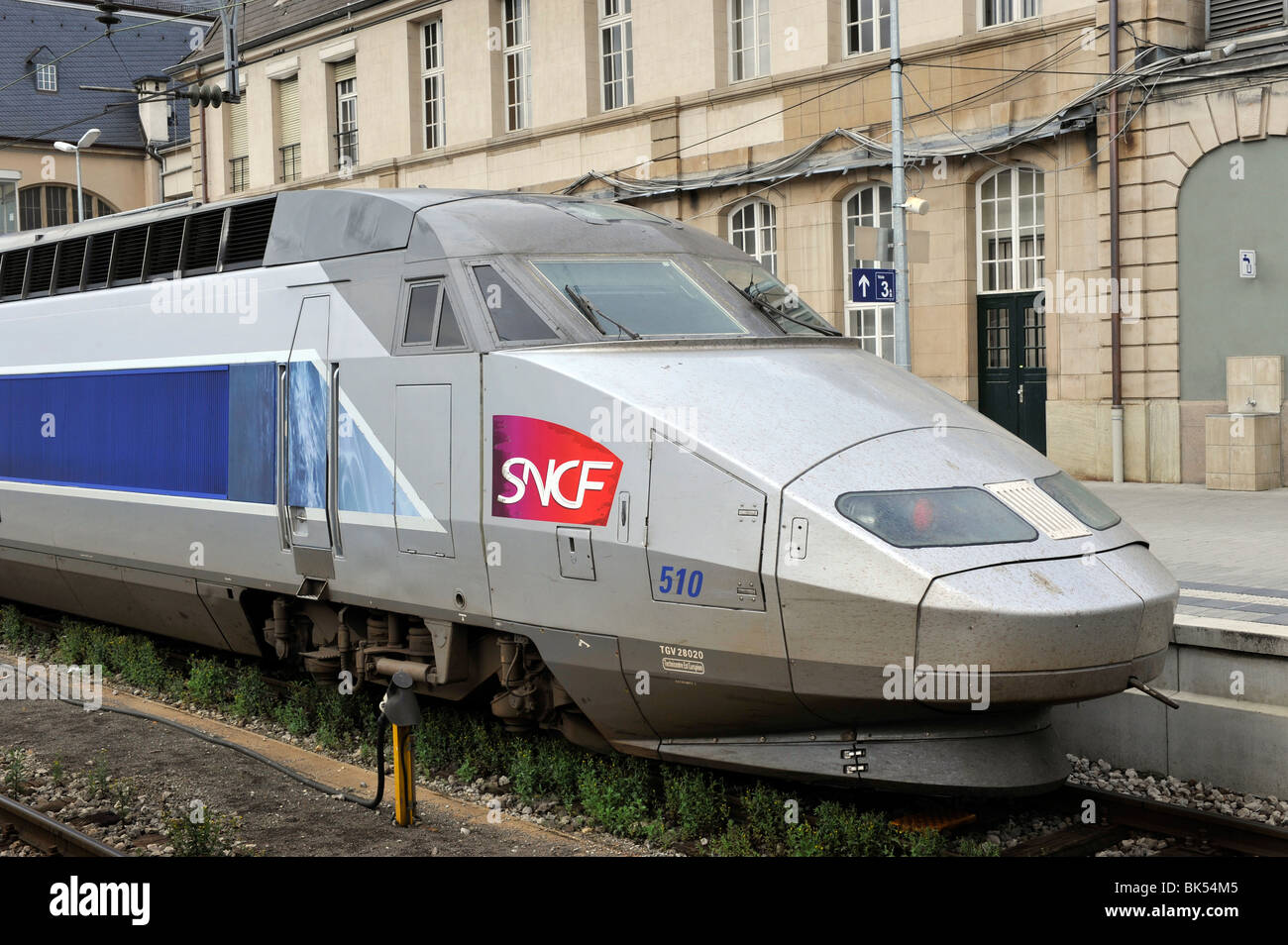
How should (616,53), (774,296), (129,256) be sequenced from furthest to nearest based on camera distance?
(616,53)
(129,256)
(774,296)

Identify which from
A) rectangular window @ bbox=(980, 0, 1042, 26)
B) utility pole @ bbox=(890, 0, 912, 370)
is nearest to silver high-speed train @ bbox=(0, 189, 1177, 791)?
utility pole @ bbox=(890, 0, 912, 370)

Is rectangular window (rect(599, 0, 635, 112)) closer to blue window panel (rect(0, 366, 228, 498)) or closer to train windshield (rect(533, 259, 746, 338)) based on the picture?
blue window panel (rect(0, 366, 228, 498))

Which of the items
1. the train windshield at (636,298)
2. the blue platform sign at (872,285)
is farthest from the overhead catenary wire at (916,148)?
the train windshield at (636,298)

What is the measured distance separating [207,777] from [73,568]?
3.49 m

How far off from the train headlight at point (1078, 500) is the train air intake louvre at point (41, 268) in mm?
8317

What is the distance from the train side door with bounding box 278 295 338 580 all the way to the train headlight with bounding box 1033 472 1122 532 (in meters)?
3.89

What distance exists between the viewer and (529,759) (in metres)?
7.73

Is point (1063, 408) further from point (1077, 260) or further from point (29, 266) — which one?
point (29, 266)

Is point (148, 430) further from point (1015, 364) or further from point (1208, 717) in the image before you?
point (1015, 364)

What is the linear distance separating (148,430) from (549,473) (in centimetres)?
436

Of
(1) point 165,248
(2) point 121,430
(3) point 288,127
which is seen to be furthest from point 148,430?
(3) point 288,127

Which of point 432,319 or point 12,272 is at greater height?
point 12,272

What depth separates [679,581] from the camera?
20.4 ft

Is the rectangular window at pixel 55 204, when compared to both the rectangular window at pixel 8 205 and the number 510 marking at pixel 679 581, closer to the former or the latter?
the rectangular window at pixel 8 205
